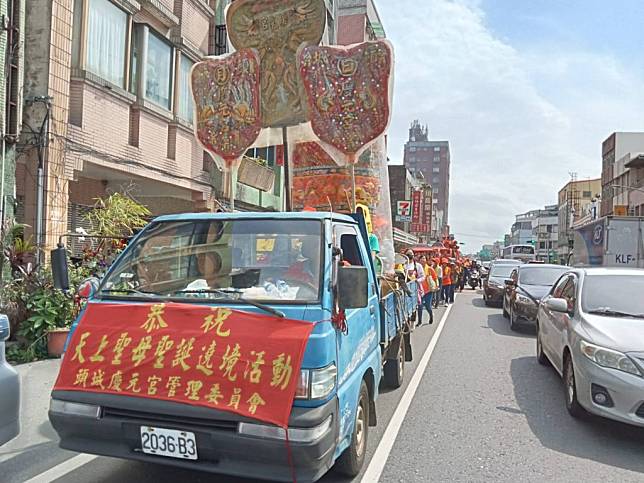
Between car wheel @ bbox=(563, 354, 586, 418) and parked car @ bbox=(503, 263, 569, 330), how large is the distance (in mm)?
5849

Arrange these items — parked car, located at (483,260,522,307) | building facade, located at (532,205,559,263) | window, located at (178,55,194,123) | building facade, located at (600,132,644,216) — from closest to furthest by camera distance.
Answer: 1. window, located at (178,55,194,123)
2. parked car, located at (483,260,522,307)
3. building facade, located at (600,132,644,216)
4. building facade, located at (532,205,559,263)

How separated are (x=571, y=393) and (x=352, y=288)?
351 centimetres

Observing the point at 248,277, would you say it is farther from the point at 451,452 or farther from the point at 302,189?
the point at 302,189

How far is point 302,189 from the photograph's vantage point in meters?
9.84

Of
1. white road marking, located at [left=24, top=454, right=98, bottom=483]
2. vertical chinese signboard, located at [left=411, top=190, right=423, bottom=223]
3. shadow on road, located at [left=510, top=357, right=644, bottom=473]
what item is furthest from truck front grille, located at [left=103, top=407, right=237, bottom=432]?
Result: vertical chinese signboard, located at [left=411, top=190, right=423, bottom=223]

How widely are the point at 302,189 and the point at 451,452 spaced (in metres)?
5.86

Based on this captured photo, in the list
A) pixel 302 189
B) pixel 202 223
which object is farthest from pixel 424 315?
pixel 202 223

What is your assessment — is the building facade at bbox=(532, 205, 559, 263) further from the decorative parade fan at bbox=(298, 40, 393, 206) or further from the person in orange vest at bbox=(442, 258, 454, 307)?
the decorative parade fan at bbox=(298, 40, 393, 206)

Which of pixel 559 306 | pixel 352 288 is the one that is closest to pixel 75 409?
pixel 352 288

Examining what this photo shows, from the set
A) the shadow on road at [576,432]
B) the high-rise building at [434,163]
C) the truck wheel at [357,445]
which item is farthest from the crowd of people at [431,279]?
the high-rise building at [434,163]

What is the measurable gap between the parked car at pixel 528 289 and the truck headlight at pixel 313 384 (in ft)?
31.1

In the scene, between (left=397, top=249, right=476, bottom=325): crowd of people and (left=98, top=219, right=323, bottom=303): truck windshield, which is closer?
(left=98, top=219, right=323, bottom=303): truck windshield

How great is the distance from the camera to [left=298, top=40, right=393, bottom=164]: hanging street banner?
7.91 meters

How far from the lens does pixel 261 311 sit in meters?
3.59
